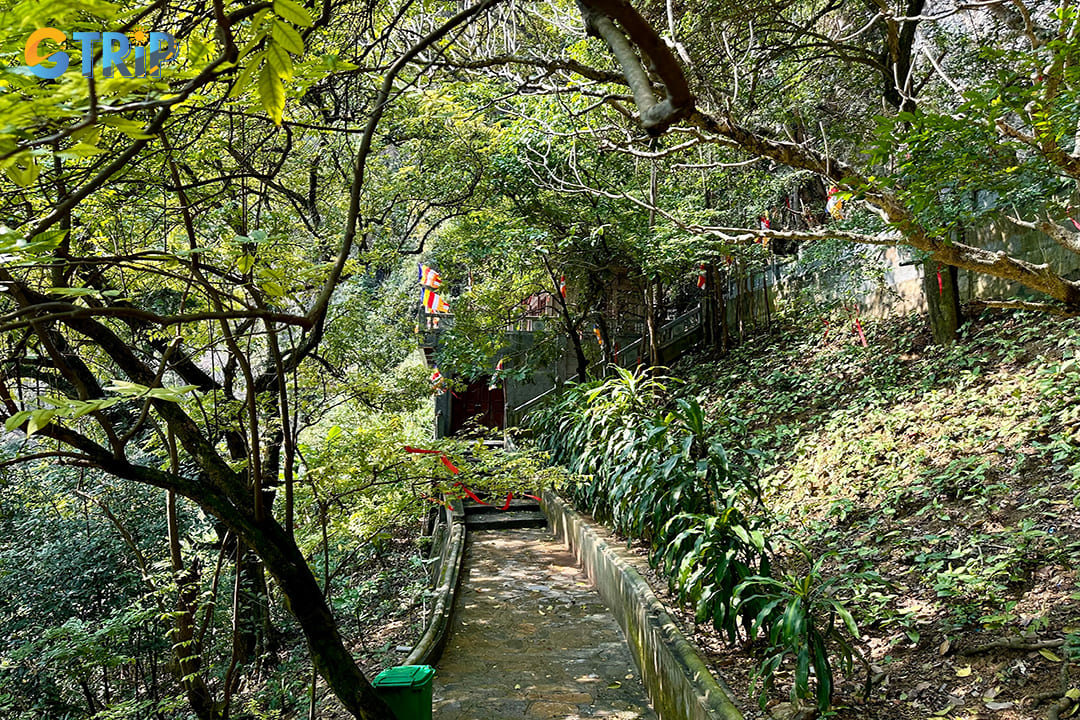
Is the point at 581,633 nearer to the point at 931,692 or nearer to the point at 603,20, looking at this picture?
the point at 931,692

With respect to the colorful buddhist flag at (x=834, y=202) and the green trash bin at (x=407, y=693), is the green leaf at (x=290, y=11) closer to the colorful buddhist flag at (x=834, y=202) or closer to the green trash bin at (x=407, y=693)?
the green trash bin at (x=407, y=693)

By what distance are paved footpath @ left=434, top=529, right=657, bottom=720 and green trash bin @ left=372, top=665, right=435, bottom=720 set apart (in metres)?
1.10

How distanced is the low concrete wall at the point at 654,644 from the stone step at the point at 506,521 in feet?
8.15

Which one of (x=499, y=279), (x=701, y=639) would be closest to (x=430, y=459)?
(x=701, y=639)

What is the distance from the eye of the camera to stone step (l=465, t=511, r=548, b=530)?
9.51 meters

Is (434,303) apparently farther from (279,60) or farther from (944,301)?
(279,60)

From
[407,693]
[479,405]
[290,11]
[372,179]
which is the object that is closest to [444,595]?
[407,693]

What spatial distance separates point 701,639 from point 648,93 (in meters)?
3.71

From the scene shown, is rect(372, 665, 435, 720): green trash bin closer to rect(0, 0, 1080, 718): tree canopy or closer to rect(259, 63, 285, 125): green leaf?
rect(0, 0, 1080, 718): tree canopy

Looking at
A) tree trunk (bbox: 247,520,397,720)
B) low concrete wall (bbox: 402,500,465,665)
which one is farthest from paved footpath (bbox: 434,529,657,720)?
tree trunk (bbox: 247,520,397,720)

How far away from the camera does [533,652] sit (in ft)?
17.2

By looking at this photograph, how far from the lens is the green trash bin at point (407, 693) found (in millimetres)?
3191

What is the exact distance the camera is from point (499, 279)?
1273cm

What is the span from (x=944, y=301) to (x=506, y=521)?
606 cm
